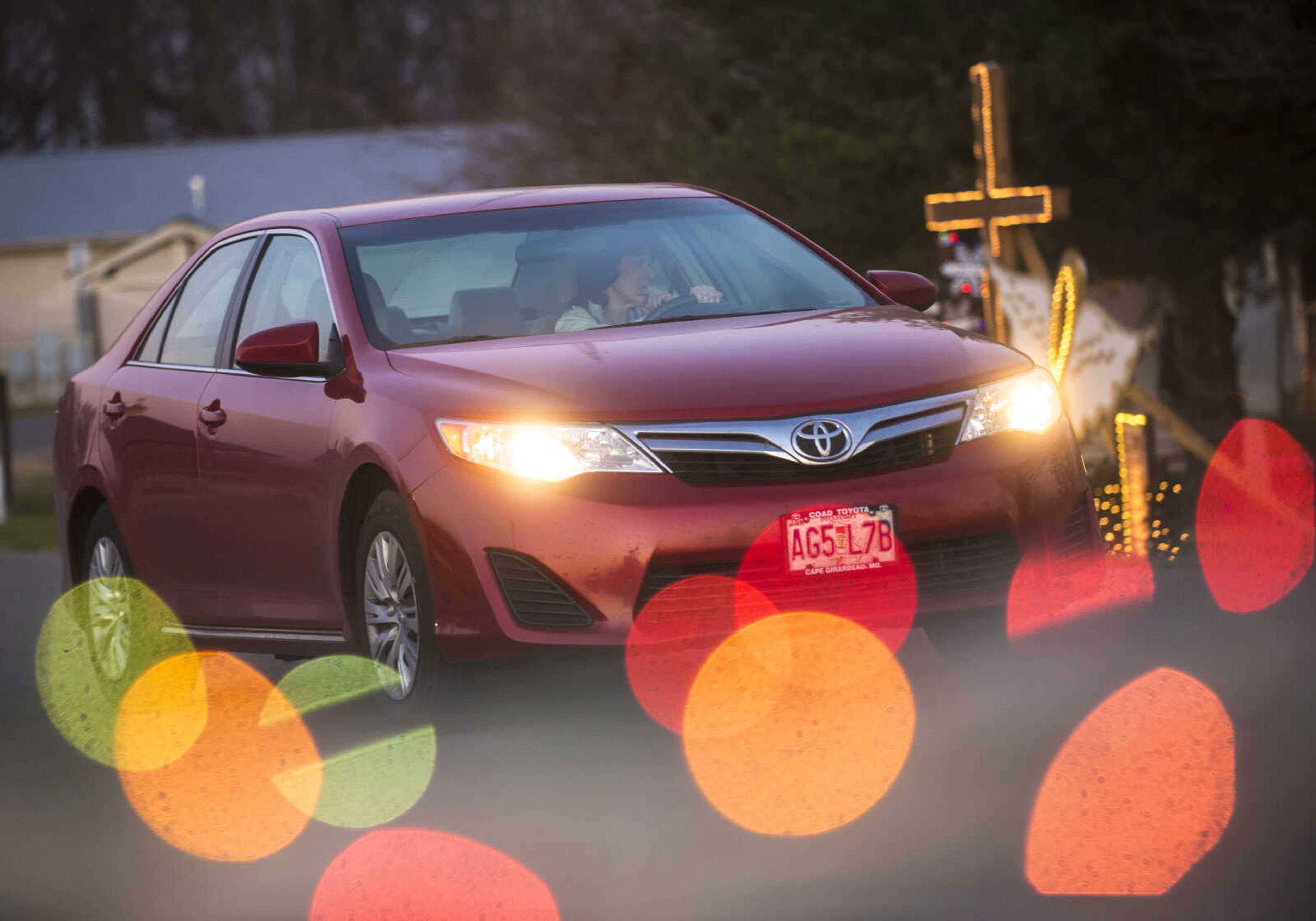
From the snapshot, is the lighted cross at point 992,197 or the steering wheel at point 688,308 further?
the lighted cross at point 992,197

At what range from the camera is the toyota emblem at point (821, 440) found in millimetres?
6508

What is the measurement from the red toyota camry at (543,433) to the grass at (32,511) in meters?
5.16

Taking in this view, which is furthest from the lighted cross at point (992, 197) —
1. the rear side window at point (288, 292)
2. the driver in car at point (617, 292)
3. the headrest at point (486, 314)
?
the headrest at point (486, 314)

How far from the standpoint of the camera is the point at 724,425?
6512 millimetres

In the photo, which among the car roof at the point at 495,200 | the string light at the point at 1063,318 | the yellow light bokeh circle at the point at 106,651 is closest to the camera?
the car roof at the point at 495,200

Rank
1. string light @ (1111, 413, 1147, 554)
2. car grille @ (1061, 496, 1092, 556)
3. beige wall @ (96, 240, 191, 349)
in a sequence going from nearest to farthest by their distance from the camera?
car grille @ (1061, 496, 1092, 556) → string light @ (1111, 413, 1147, 554) → beige wall @ (96, 240, 191, 349)

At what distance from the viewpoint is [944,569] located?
6.68 metres

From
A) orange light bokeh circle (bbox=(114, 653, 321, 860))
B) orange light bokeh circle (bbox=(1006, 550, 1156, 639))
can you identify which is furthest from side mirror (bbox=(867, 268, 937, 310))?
orange light bokeh circle (bbox=(114, 653, 321, 860))

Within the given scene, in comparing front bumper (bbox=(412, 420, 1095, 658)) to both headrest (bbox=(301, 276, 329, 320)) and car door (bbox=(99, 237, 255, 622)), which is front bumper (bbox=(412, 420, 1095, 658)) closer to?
headrest (bbox=(301, 276, 329, 320))

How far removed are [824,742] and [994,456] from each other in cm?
91

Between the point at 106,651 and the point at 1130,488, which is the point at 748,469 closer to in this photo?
the point at 106,651

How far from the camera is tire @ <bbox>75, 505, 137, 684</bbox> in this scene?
29.2 ft

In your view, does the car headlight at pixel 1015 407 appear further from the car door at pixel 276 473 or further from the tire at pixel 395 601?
the car door at pixel 276 473

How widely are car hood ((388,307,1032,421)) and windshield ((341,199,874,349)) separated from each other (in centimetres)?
25
